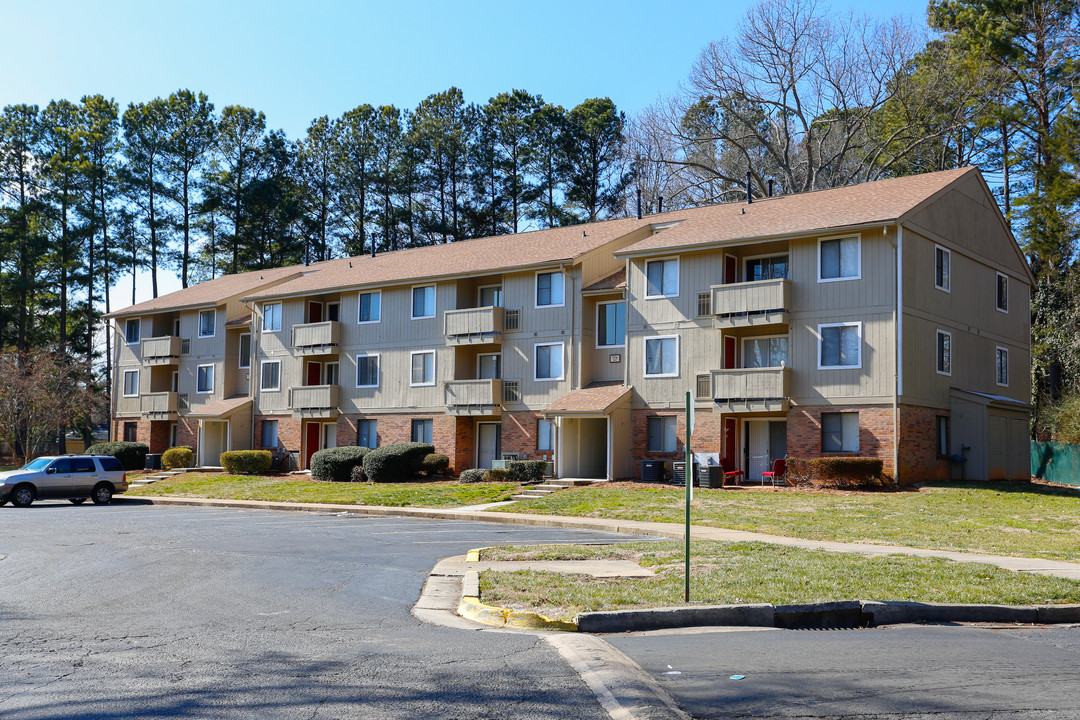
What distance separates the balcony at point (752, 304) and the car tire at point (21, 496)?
21.8 m

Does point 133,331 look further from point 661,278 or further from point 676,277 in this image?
point 676,277

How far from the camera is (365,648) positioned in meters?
8.86

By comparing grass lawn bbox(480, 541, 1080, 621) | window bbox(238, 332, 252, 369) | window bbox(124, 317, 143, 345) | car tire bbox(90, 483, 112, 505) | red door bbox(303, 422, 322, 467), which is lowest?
car tire bbox(90, 483, 112, 505)

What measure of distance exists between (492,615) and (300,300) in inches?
1472

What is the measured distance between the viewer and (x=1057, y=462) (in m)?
40.7

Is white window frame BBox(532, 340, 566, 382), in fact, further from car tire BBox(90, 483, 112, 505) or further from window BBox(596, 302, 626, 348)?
car tire BBox(90, 483, 112, 505)

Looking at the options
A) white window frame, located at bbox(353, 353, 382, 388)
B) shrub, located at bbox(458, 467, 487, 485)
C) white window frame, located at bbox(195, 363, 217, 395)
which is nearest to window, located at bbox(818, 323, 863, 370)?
shrub, located at bbox(458, 467, 487, 485)

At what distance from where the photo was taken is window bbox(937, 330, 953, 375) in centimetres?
3350

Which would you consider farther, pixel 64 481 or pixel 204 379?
pixel 204 379

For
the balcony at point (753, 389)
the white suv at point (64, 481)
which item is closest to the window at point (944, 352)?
the balcony at point (753, 389)

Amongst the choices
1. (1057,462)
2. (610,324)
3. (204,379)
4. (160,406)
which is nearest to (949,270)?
(1057,462)

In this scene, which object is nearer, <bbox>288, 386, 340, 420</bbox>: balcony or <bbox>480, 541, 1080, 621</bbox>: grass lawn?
<bbox>480, 541, 1080, 621</bbox>: grass lawn

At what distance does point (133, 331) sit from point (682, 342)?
110 feet

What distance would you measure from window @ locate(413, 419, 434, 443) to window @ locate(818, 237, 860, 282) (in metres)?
16.8
